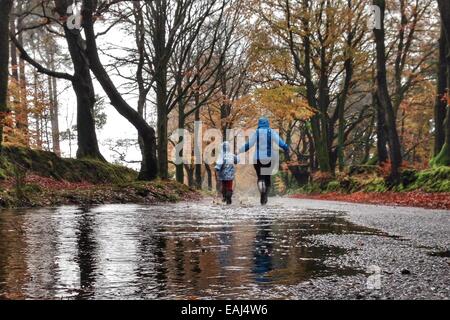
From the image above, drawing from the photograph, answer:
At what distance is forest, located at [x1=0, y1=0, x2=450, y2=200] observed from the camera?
15758mm

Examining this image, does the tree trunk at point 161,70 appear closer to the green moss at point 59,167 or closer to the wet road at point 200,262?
the green moss at point 59,167

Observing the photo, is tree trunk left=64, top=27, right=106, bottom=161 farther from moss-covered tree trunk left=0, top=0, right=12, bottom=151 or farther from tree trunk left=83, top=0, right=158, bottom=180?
moss-covered tree trunk left=0, top=0, right=12, bottom=151

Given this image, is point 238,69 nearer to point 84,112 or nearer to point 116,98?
point 84,112

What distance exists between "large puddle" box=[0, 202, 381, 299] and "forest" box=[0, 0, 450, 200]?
7.52m

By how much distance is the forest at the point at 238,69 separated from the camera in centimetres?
1576

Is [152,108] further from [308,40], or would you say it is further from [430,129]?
[430,129]

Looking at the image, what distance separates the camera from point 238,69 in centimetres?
3234

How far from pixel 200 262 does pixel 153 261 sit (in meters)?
0.29

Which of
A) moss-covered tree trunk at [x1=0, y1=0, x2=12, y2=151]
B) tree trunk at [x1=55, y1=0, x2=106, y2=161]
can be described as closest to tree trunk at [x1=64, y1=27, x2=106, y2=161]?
tree trunk at [x1=55, y1=0, x2=106, y2=161]

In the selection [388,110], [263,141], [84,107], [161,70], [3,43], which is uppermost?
[161,70]

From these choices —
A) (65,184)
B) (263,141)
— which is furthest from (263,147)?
(65,184)

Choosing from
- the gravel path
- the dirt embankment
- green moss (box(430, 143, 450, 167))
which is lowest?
the gravel path
